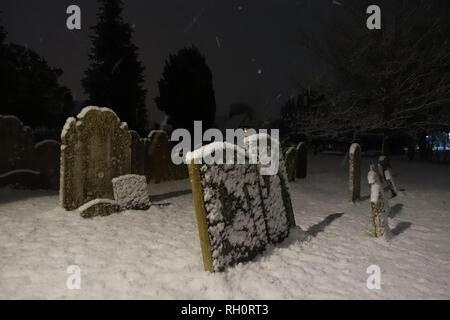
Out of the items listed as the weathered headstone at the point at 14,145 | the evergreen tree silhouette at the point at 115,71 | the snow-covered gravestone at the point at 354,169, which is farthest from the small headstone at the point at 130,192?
the evergreen tree silhouette at the point at 115,71

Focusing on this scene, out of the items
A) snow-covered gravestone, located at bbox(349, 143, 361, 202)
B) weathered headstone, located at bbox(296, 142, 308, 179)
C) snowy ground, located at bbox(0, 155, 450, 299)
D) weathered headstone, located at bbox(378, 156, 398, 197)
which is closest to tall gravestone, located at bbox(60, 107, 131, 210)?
snowy ground, located at bbox(0, 155, 450, 299)

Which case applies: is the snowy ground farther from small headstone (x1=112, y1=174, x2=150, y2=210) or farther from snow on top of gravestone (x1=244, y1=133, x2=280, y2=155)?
snow on top of gravestone (x1=244, y1=133, x2=280, y2=155)

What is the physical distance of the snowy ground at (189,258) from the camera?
2848mm

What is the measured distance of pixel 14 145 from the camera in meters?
7.30

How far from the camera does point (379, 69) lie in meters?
11.6

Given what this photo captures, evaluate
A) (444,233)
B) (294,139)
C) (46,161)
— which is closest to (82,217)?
(46,161)

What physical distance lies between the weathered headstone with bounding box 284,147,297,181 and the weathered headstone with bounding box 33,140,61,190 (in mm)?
6593

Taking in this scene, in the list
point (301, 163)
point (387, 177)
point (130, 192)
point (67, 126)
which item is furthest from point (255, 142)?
point (301, 163)

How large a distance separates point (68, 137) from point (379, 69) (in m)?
10.9

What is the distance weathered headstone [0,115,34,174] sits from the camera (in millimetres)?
7180

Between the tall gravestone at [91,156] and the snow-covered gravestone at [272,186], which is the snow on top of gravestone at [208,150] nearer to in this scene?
the snow-covered gravestone at [272,186]

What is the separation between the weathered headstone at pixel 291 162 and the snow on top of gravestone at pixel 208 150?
250 inches

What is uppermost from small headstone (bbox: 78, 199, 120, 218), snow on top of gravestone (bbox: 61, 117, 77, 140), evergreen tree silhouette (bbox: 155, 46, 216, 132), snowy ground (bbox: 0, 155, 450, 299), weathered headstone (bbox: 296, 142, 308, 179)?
evergreen tree silhouette (bbox: 155, 46, 216, 132)

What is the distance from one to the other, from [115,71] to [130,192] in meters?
18.9
